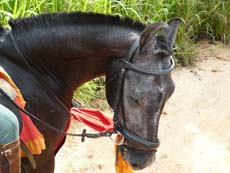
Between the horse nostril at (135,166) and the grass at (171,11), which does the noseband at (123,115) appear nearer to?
the horse nostril at (135,166)

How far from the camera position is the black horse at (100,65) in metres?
2.12

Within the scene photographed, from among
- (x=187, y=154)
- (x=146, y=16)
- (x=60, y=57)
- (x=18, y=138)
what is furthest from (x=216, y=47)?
(x=18, y=138)

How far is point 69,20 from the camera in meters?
2.28

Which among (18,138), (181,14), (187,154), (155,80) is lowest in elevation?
(187,154)

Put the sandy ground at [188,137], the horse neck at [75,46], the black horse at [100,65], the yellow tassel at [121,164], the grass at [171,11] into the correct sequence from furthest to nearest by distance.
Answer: the grass at [171,11], the sandy ground at [188,137], the yellow tassel at [121,164], the horse neck at [75,46], the black horse at [100,65]

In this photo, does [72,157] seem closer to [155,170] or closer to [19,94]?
[155,170]

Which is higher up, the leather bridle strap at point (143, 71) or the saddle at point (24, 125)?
the leather bridle strap at point (143, 71)

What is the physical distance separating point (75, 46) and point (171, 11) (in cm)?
360

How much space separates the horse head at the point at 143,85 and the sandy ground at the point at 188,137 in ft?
5.18

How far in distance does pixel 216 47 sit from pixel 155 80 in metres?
4.25

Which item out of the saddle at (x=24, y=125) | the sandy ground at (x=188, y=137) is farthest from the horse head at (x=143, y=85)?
the sandy ground at (x=188, y=137)

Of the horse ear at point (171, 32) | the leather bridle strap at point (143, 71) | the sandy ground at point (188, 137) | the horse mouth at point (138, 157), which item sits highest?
the horse ear at point (171, 32)

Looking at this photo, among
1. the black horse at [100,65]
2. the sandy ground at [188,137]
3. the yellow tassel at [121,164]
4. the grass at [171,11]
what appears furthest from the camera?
the grass at [171,11]

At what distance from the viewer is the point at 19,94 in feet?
6.83
